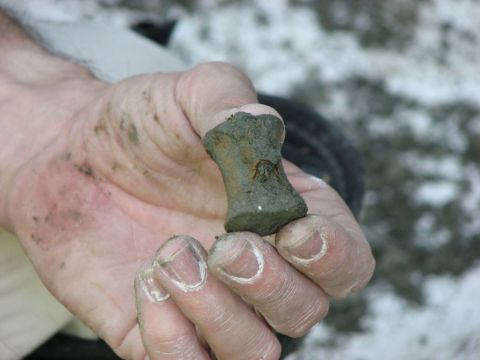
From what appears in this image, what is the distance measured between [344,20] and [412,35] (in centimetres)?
29

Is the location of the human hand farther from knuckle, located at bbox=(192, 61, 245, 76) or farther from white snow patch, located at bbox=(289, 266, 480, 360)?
white snow patch, located at bbox=(289, 266, 480, 360)

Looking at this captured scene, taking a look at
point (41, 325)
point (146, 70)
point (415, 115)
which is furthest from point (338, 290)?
point (415, 115)

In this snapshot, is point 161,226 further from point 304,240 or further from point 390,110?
point 390,110

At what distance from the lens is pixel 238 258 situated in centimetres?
103

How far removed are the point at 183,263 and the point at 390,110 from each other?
1.69 metres

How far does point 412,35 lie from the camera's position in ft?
9.16

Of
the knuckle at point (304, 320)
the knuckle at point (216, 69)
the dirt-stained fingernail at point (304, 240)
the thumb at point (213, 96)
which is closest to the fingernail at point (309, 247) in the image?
the dirt-stained fingernail at point (304, 240)

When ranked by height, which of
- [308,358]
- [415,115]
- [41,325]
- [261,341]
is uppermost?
[261,341]

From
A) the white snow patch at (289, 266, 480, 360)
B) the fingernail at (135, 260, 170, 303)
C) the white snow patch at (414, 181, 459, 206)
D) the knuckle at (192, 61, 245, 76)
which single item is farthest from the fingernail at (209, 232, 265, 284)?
the white snow patch at (414, 181, 459, 206)

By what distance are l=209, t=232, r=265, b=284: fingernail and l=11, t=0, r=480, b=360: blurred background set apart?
1.04 meters

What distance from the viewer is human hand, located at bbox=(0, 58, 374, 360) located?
1087 mm

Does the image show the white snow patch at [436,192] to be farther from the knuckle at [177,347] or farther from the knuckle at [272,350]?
the knuckle at [177,347]

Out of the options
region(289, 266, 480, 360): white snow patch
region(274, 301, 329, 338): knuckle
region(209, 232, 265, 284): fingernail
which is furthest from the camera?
region(289, 266, 480, 360): white snow patch

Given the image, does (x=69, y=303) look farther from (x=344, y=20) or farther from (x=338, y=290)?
(x=344, y=20)
